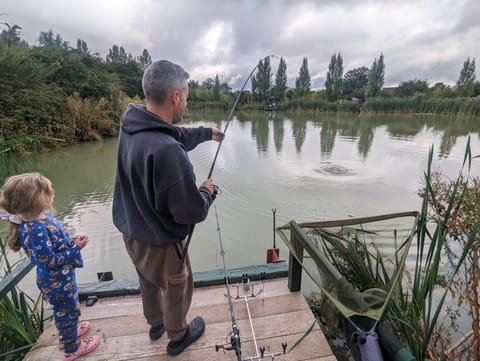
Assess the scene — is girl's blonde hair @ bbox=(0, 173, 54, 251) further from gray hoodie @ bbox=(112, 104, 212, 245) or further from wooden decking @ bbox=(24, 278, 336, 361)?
wooden decking @ bbox=(24, 278, 336, 361)

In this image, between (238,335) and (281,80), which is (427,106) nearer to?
(281,80)

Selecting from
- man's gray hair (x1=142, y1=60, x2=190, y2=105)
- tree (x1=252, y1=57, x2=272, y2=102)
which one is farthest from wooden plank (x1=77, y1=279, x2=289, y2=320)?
tree (x1=252, y1=57, x2=272, y2=102)

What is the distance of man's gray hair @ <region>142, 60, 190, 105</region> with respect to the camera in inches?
39.3

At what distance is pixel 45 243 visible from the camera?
1159 millimetres

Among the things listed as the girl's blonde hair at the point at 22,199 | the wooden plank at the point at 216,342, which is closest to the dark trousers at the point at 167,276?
the wooden plank at the point at 216,342

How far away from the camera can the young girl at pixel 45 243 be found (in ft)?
3.71

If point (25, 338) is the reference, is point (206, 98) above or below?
above

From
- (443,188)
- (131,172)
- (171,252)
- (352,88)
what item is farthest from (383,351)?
(352,88)

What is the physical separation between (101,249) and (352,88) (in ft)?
193

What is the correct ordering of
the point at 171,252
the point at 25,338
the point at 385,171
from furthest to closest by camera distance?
the point at 385,171 < the point at 25,338 < the point at 171,252

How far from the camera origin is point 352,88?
52281mm

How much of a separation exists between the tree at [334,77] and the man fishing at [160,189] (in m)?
43.3

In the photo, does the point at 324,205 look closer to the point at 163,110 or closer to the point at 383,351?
the point at 383,351

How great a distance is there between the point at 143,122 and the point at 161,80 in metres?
0.18
